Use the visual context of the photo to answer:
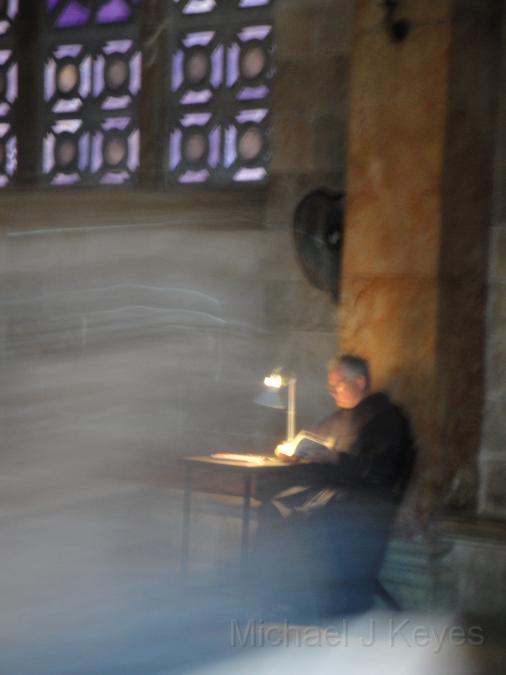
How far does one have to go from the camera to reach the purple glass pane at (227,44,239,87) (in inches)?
385

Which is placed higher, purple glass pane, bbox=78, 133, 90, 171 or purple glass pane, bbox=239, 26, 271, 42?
purple glass pane, bbox=239, 26, 271, 42

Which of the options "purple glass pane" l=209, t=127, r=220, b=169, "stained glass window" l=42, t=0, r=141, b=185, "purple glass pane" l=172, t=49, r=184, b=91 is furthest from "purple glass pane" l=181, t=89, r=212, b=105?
"stained glass window" l=42, t=0, r=141, b=185

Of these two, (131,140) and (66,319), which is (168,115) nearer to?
(131,140)

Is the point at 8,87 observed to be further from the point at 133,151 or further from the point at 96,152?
the point at 133,151

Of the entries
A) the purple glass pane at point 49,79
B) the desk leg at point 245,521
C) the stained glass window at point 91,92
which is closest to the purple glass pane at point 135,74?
the stained glass window at point 91,92

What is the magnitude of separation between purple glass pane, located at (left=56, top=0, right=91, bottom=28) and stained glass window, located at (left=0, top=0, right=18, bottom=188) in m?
0.41

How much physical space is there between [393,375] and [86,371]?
3003 mm

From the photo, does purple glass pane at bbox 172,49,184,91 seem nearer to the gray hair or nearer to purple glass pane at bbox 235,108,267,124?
purple glass pane at bbox 235,108,267,124

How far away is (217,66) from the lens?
9875 mm

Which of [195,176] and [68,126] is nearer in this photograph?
[195,176]

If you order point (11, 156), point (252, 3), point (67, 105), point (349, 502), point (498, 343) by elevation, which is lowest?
point (349, 502)

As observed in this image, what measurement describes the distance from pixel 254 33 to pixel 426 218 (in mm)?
2407

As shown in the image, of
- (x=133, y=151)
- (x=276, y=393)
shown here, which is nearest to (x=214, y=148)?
(x=133, y=151)

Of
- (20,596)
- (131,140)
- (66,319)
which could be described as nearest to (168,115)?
(131,140)
